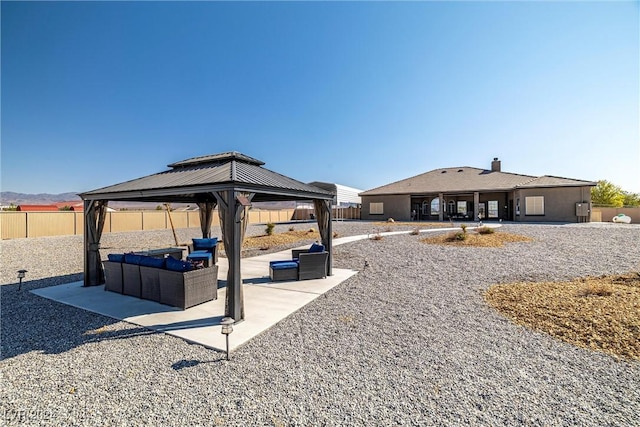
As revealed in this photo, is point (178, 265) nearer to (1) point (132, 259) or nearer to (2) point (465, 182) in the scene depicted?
(1) point (132, 259)

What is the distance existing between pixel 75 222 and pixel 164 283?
2130cm

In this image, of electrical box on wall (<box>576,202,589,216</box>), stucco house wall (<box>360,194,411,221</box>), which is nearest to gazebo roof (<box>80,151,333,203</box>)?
stucco house wall (<box>360,194,411,221</box>)

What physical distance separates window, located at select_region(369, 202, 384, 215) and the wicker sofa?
2530 centimetres

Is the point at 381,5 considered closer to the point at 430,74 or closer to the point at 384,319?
the point at 430,74

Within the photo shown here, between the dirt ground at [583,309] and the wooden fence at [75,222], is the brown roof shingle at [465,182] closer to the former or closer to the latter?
the wooden fence at [75,222]

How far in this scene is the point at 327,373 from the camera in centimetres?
327

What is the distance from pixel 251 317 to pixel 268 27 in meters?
11.4

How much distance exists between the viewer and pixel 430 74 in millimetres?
12094

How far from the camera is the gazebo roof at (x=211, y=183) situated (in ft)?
16.6

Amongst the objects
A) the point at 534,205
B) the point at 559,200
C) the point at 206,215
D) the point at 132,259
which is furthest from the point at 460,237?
the point at 559,200

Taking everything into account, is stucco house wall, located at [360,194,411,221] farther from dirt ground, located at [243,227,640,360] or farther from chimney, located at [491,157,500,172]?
dirt ground, located at [243,227,640,360]

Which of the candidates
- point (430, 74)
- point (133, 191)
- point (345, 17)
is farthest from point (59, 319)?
point (430, 74)

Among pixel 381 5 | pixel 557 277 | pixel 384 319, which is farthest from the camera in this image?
pixel 381 5

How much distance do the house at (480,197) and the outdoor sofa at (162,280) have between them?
2471 cm
